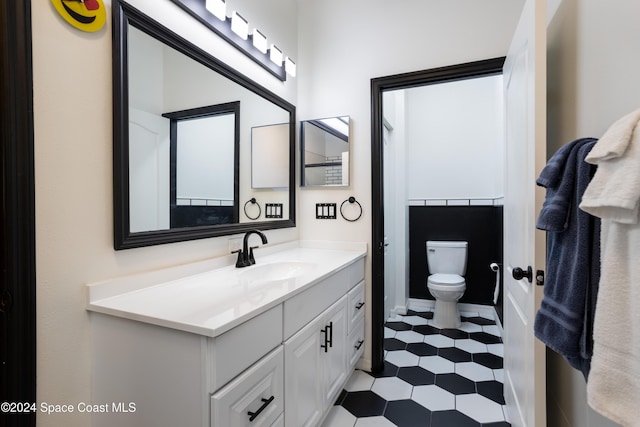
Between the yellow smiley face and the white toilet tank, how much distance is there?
3110 mm

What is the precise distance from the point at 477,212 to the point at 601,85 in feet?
7.97

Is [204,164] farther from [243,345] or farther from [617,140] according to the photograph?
[617,140]

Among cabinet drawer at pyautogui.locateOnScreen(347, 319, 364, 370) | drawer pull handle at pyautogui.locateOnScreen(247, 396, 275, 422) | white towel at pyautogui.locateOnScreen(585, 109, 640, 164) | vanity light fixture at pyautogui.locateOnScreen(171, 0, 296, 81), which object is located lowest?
cabinet drawer at pyautogui.locateOnScreen(347, 319, 364, 370)

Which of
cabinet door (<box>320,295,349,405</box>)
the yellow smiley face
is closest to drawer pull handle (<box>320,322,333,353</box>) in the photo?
cabinet door (<box>320,295,349,405</box>)

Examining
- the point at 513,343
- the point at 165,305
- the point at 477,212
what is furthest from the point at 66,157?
the point at 477,212

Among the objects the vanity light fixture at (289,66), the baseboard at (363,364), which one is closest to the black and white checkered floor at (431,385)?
the baseboard at (363,364)

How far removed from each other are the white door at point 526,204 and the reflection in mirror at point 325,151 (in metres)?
1.00

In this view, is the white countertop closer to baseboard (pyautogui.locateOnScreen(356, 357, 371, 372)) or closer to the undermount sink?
the undermount sink

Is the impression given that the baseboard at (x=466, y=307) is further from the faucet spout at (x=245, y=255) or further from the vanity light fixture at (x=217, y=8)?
the vanity light fixture at (x=217, y=8)

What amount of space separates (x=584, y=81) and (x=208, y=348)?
4.89ft

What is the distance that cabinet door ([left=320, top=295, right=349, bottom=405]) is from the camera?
1.52 m

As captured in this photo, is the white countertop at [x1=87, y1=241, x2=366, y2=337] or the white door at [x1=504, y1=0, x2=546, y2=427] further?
the white door at [x1=504, y1=0, x2=546, y2=427]

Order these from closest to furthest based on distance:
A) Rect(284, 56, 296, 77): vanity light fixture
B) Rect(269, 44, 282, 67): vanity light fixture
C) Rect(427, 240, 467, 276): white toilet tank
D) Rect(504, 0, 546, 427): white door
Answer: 1. Rect(504, 0, 546, 427): white door
2. Rect(269, 44, 282, 67): vanity light fixture
3. Rect(284, 56, 296, 77): vanity light fixture
4. Rect(427, 240, 467, 276): white toilet tank

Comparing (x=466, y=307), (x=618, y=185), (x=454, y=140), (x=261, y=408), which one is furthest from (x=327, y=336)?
(x=454, y=140)
